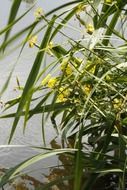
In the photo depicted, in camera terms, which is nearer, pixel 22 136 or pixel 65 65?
pixel 65 65

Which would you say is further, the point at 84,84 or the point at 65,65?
the point at 84,84

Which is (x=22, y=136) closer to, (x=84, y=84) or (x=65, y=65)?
(x=84, y=84)

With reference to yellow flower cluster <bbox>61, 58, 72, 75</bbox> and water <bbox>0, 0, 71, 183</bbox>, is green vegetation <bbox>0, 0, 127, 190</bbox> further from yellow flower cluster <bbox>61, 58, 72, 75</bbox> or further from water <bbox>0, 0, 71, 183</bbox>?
water <bbox>0, 0, 71, 183</bbox>

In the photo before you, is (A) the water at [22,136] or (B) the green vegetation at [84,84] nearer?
(B) the green vegetation at [84,84]

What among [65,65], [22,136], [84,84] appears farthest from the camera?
[22,136]

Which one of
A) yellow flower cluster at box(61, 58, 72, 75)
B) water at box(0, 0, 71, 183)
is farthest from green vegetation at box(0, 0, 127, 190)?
water at box(0, 0, 71, 183)

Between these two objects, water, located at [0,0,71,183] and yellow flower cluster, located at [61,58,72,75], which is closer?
yellow flower cluster, located at [61,58,72,75]

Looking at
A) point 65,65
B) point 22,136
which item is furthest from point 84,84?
point 22,136

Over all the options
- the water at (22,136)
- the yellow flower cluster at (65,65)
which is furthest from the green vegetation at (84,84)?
the water at (22,136)

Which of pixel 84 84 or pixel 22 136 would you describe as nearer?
pixel 84 84

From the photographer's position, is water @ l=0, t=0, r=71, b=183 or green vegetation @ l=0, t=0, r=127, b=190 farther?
water @ l=0, t=0, r=71, b=183

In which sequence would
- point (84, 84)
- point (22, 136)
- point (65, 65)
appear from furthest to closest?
point (22, 136) < point (84, 84) < point (65, 65)

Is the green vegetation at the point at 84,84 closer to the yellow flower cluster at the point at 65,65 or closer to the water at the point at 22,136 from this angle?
the yellow flower cluster at the point at 65,65
